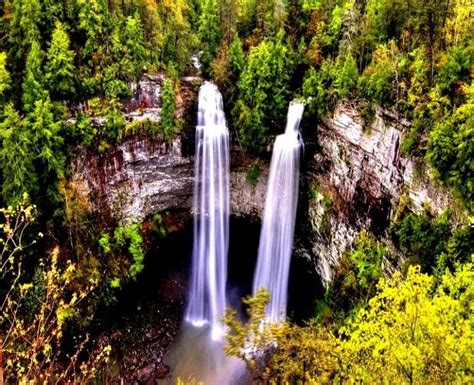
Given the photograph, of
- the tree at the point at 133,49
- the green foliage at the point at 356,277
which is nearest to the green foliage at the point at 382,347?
the green foliage at the point at 356,277

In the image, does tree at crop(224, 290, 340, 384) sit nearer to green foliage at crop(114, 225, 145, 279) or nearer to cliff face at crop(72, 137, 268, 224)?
cliff face at crop(72, 137, 268, 224)

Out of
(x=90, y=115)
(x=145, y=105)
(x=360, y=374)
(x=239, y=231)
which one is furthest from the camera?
(x=239, y=231)

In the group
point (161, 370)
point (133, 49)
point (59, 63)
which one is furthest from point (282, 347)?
point (133, 49)

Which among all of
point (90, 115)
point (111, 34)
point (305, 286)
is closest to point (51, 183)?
point (90, 115)

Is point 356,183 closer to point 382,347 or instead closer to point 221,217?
point 221,217

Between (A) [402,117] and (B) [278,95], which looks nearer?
(A) [402,117]

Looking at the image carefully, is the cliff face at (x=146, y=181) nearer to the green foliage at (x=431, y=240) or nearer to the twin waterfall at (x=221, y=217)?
the twin waterfall at (x=221, y=217)

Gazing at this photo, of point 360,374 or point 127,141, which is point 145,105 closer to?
point 127,141
